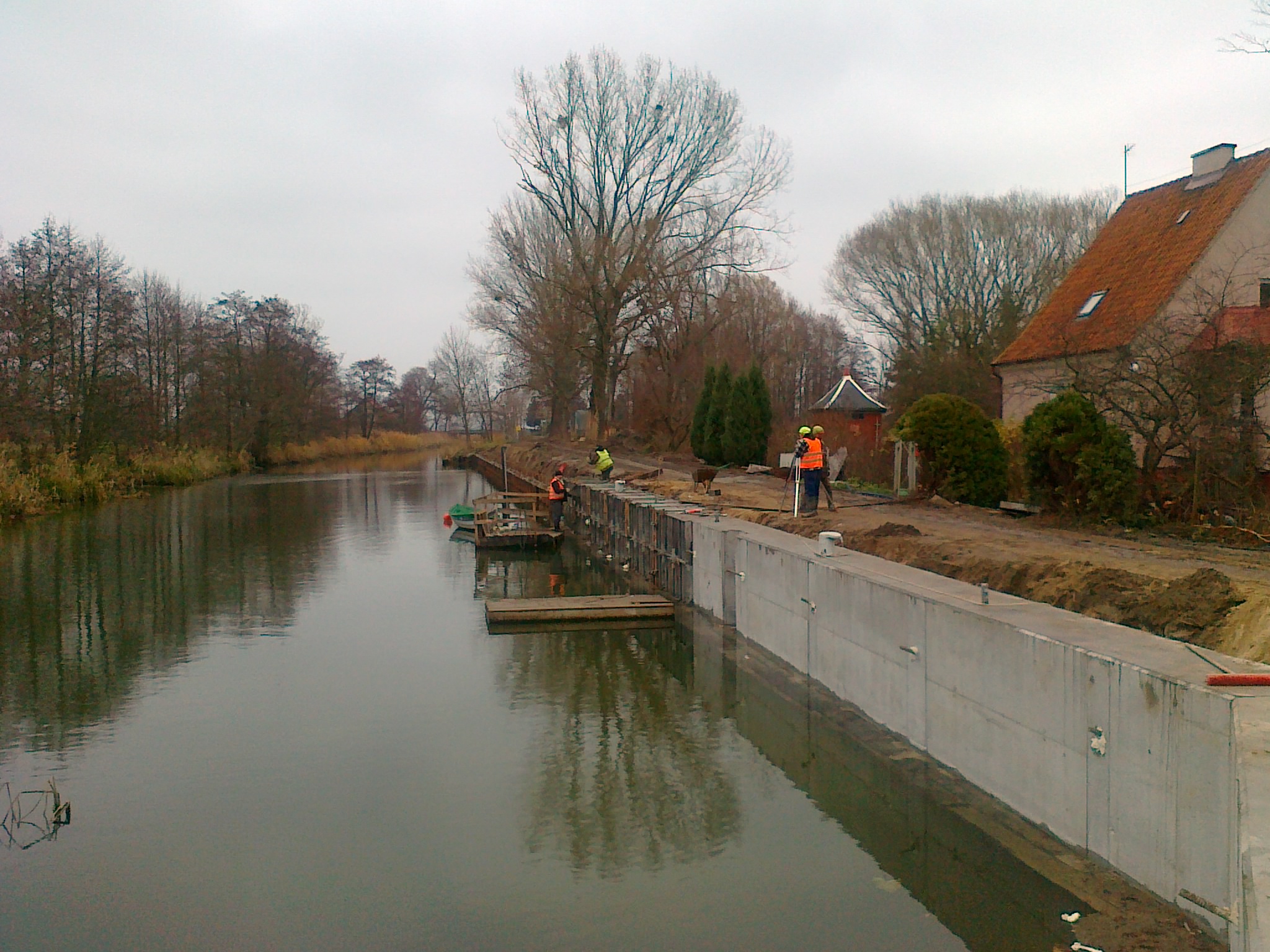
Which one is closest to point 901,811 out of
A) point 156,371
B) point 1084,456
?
point 1084,456

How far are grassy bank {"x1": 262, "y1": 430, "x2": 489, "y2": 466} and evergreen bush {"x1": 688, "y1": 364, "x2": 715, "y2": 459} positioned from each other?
35.5 m

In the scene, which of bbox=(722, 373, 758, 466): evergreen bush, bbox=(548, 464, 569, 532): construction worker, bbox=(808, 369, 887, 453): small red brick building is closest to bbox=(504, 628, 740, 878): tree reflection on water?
bbox=(548, 464, 569, 532): construction worker

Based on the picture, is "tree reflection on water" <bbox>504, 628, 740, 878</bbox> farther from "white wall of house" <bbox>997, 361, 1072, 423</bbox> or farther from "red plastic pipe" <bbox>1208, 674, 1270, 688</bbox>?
"white wall of house" <bbox>997, 361, 1072, 423</bbox>

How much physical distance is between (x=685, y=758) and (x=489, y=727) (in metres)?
2.12

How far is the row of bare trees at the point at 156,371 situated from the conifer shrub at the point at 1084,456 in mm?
28886

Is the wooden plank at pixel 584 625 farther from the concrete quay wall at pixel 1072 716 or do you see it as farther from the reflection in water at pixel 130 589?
the concrete quay wall at pixel 1072 716

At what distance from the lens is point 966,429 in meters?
17.1

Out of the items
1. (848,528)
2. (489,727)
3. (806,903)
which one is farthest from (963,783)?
(848,528)

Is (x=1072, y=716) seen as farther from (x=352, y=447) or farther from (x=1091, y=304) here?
(x=352, y=447)

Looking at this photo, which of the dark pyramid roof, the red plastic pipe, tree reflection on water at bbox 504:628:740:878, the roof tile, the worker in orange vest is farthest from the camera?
the dark pyramid roof

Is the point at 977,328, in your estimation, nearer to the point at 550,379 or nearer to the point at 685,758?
the point at 550,379

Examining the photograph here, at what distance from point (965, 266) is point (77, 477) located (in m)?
34.9

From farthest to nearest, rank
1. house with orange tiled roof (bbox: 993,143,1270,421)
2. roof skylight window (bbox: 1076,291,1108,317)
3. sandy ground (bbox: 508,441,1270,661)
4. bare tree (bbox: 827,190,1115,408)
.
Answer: bare tree (bbox: 827,190,1115,408) → roof skylight window (bbox: 1076,291,1108,317) → house with orange tiled roof (bbox: 993,143,1270,421) → sandy ground (bbox: 508,441,1270,661)

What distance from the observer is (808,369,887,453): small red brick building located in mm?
25391
